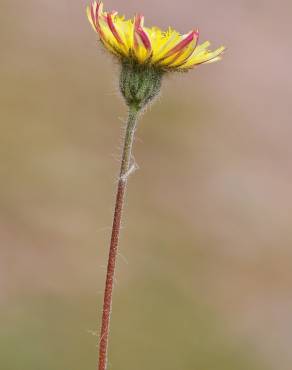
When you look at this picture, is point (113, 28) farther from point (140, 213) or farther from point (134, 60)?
A: point (140, 213)

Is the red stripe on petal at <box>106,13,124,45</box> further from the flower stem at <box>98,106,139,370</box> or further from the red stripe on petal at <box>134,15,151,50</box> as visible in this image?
the flower stem at <box>98,106,139,370</box>

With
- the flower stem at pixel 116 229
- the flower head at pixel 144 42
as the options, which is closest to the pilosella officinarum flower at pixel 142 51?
the flower head at pixel 144 42

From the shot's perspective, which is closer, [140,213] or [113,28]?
[113,28]

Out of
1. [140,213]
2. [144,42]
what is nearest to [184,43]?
[144,42]

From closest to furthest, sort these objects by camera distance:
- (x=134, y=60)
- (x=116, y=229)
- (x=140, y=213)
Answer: (x=116, y=229)
(x=134, y=60)
(x=140, y=213)

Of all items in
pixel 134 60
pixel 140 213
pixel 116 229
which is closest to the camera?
pixel 116 229

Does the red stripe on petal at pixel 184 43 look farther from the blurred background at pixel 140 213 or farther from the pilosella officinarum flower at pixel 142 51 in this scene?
the blurred background at pixel 140 213
